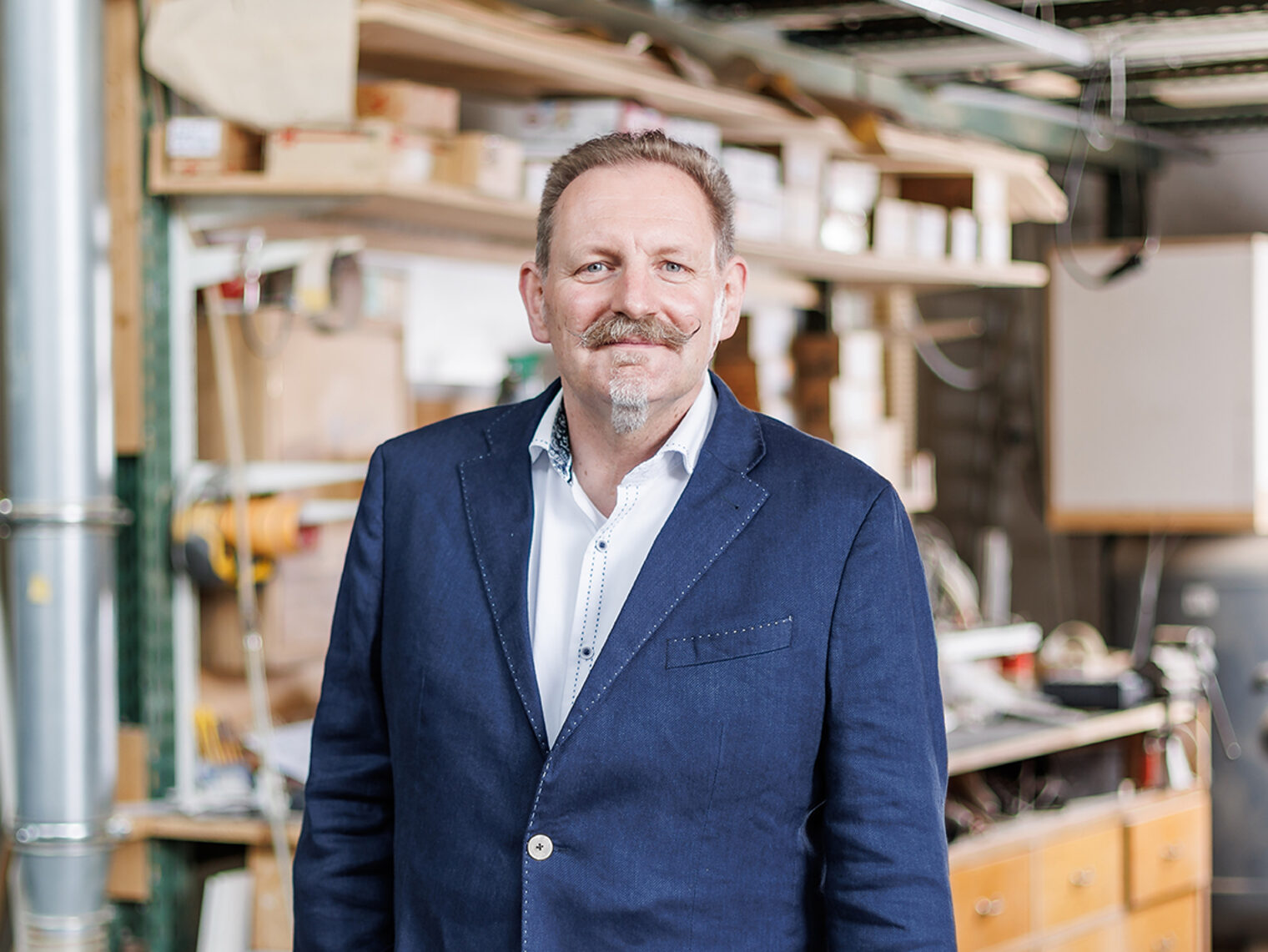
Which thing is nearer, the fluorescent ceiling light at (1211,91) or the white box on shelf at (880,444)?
the white box on shelf at (880,444)

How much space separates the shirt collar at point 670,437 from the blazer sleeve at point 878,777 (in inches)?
8.6

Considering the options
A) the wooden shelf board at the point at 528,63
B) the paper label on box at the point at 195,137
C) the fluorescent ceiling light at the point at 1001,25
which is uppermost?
the fluorescent ceiling light at the point at 1001,25

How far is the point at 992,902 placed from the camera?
367 centimetres

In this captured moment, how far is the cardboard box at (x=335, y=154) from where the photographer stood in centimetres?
269

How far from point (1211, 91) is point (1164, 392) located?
43.0 inches

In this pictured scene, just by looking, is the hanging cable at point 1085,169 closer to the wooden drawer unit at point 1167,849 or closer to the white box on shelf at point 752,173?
the white box on shelf at point 752,173

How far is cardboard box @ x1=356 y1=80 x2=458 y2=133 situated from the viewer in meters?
2.85

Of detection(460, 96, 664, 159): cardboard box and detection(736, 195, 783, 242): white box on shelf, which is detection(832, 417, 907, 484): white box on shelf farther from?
detection(460, 96, 664, 159): cardboard box

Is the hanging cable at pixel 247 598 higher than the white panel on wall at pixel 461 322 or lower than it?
lower

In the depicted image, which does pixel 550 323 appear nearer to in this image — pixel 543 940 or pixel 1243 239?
pixel 543 940

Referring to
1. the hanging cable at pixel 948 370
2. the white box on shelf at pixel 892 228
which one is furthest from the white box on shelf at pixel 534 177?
the hanging cable at pixel 948 370

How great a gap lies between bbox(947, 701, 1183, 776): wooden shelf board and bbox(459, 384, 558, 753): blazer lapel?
6.72ft

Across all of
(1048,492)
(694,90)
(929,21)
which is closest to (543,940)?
(694,90)

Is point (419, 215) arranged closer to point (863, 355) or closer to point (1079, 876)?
point (863, 355)
